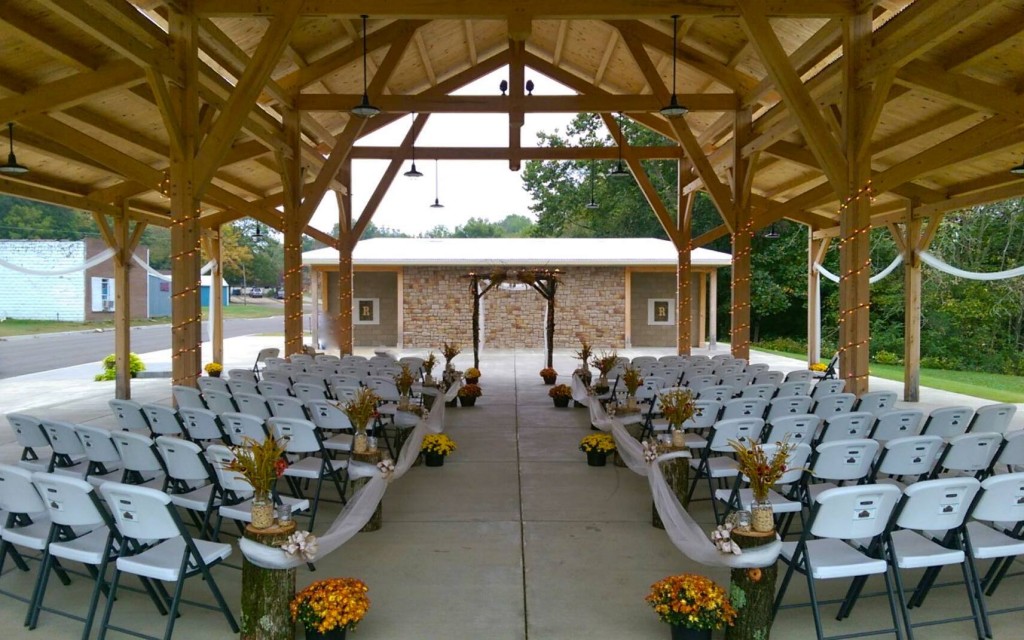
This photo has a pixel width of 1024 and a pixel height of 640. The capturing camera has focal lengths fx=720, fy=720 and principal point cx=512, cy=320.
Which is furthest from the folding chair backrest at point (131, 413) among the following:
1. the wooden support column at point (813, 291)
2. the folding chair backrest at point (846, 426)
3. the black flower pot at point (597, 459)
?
the wooden support column at point (813, 291)

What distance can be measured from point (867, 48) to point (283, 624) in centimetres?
837

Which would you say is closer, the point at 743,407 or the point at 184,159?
the point at 743,407

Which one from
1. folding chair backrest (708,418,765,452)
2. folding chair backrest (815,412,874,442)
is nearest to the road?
folding chair backrest (708,418,765,452)

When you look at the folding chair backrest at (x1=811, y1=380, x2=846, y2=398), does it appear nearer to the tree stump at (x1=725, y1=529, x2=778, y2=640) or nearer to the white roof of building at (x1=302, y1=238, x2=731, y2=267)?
the tree stump at (x1=725, y1=529, x2=778, y2=640)

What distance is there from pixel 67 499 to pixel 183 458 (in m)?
0.95

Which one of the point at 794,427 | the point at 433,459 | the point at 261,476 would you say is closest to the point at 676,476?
the point at 794,427

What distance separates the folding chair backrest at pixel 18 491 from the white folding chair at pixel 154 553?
1.67ft

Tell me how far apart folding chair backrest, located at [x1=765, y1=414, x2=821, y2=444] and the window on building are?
3987 centimetres

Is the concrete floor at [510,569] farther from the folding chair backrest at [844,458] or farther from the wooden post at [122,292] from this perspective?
the wooden post at [122,292]

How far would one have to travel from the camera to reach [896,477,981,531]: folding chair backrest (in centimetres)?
342

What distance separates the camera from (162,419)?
5.80 m

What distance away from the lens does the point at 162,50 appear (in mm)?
7680

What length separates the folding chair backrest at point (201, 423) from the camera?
549cm

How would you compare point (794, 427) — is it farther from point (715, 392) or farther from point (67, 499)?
point (67, 499)
